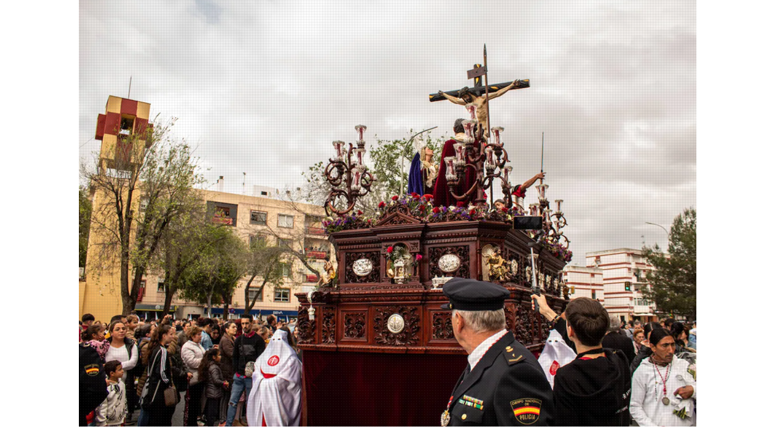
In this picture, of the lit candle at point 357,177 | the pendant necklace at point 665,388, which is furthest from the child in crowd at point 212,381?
the pendant necklace at point 665,388

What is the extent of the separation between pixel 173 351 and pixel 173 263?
48.9 ft

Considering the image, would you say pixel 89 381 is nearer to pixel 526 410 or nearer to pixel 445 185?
pixel 526 410

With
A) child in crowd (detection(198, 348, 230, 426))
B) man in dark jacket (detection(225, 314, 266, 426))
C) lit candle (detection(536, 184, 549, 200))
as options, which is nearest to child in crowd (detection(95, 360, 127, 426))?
child in crowd (detection(198, 348, 230, 426))

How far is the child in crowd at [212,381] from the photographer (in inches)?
360

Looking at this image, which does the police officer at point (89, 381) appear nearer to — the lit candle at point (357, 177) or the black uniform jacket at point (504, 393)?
the lit candle at point (357, 177)

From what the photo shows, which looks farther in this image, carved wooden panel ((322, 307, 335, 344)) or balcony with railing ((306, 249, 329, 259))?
balcony with railing ((306, 249, 329, 259))

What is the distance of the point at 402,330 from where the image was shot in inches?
266

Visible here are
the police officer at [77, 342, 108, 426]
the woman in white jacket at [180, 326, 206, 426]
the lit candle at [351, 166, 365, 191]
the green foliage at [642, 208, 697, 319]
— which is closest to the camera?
the police officer at [77, 342, 108, 426]

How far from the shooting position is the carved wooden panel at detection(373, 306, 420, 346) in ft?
22.0

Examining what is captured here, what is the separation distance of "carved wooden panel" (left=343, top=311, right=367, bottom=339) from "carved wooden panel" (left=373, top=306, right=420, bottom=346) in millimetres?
198

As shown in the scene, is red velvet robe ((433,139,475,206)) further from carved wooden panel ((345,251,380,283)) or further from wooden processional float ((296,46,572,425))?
carved wooden panel ((345,251,380,283))

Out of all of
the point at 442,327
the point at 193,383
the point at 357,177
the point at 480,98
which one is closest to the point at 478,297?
the point at 442,327

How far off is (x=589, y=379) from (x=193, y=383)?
305 inches

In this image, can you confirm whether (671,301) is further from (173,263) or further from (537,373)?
(537,373)
